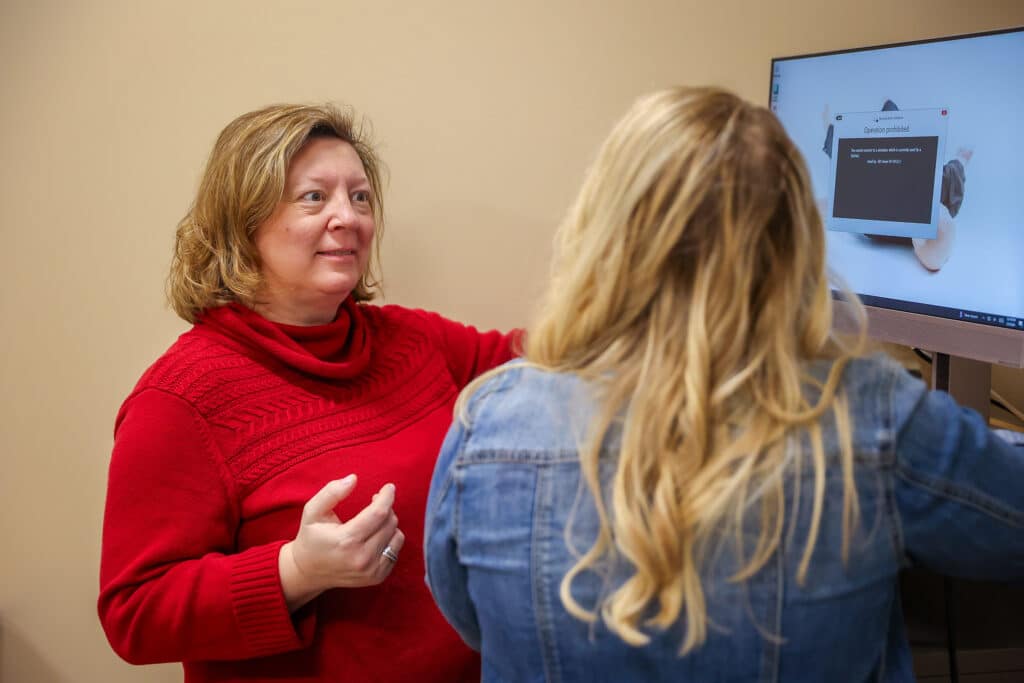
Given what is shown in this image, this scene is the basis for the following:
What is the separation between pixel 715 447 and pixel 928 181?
859 mm

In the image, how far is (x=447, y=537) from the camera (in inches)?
38.2

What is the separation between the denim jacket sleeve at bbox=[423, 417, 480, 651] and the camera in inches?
37.9

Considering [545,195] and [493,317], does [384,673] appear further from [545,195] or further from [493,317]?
[545,195]

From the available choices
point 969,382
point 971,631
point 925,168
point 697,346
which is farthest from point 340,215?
point 971,631

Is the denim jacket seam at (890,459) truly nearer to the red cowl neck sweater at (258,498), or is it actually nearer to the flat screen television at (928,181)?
the flat screen television at (928,181)

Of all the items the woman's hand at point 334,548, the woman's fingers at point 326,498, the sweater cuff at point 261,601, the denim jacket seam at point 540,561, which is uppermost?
the denim jacket seam at point 540,561

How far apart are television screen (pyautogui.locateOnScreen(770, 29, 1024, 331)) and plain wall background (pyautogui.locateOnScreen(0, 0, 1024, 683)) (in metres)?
0.41

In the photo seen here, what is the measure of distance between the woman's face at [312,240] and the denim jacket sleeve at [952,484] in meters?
0.92

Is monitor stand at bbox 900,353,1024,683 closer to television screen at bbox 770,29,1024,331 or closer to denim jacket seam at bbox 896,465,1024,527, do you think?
television screen at bbox 770,29,1024,331

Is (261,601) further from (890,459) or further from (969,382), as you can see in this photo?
(969,382)

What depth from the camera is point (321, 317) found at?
1.53 m

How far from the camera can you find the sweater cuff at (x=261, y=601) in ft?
4.15

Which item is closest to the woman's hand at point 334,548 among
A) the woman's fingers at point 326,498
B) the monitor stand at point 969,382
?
the woman's fingers at point 326,498

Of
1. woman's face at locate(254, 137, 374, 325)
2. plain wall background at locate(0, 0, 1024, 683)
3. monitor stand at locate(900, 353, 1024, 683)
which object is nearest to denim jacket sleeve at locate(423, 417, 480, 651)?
woman's face at locate(254, 137, 374, 325)
